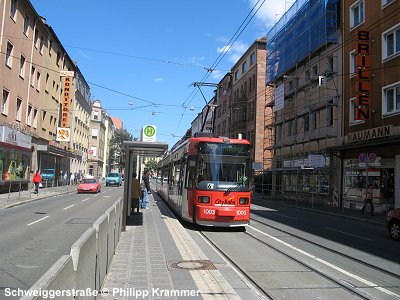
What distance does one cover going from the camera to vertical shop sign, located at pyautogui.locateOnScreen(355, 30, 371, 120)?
25.5 m

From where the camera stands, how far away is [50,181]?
43438 mm

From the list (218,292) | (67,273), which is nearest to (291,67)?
(218,292)

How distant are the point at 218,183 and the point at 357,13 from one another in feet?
66.8

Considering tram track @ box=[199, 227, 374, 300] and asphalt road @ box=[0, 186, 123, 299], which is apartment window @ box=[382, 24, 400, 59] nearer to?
tram track @ box=[199, 227, 374, 300]

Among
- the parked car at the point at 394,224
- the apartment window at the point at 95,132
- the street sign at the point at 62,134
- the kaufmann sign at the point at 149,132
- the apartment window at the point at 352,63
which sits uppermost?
the apartment window at the point at 95,132

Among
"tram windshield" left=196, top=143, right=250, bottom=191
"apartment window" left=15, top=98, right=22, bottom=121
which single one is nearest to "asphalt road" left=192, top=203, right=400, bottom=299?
"tram windshield" left=196, top=143, right=250, bottom=191

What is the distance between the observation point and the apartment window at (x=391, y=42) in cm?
2387

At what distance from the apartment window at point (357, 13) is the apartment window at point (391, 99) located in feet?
18.7

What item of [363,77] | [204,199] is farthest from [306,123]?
[204,199]

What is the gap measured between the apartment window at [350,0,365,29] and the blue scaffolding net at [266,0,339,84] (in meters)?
1.93

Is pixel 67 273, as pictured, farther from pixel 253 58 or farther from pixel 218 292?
Result: pixel 253 58

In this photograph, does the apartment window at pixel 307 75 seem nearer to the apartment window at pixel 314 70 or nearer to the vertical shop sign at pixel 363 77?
the apartment window at pixel 314 70

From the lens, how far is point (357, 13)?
28688mm

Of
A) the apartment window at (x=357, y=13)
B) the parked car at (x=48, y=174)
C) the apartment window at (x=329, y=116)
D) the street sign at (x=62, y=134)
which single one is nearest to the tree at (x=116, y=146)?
the parked car at (x=48, y=174)
